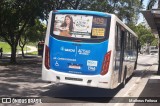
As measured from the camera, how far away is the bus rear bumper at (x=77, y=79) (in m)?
12.7

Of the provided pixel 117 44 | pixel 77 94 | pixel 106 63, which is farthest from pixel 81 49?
pixel 77 94

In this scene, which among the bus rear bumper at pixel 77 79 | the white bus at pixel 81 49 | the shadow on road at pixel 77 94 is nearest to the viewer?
the bus rear bumper at pixel 77 79

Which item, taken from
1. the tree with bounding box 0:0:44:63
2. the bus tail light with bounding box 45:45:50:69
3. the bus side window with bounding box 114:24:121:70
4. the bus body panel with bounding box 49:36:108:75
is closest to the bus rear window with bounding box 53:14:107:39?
the bus body panel with bounding box 49:36:108:75

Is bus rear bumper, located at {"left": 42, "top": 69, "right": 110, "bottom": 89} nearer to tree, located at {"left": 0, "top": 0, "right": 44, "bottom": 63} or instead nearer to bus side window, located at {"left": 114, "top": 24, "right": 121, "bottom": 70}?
bus side window, located at {"left": 114, "top": 24, "right": 121, "bottom": 70}

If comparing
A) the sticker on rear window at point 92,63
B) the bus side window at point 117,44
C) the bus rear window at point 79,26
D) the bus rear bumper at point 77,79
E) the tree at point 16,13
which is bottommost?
the bus rear bumper at point 77,79

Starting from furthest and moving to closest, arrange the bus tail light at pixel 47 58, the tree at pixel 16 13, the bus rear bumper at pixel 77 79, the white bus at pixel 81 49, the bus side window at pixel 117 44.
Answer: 1. the tree at pixel 16 13
2. the bus side window at pixel 117 44
3. the bus tail light at pixel 47 58
4. the white bus at pixel 81 49
5. the bus rear bumper at pixel 77 79

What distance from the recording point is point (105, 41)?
12.9 meters

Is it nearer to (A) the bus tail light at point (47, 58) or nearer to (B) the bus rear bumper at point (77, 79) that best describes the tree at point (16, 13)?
(A) the bus tail light at point (47, 58)

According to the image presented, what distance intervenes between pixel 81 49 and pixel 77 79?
104cm

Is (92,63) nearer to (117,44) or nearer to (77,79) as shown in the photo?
(77,79)

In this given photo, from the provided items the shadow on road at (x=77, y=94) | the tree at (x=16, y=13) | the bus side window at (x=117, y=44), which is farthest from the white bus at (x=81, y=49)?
the tree at (x=16, y=13)

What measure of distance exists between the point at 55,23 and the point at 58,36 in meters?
0.49

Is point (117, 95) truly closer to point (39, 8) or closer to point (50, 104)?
point (50, 104)

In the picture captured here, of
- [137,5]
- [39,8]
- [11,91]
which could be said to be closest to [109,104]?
[11,91]
